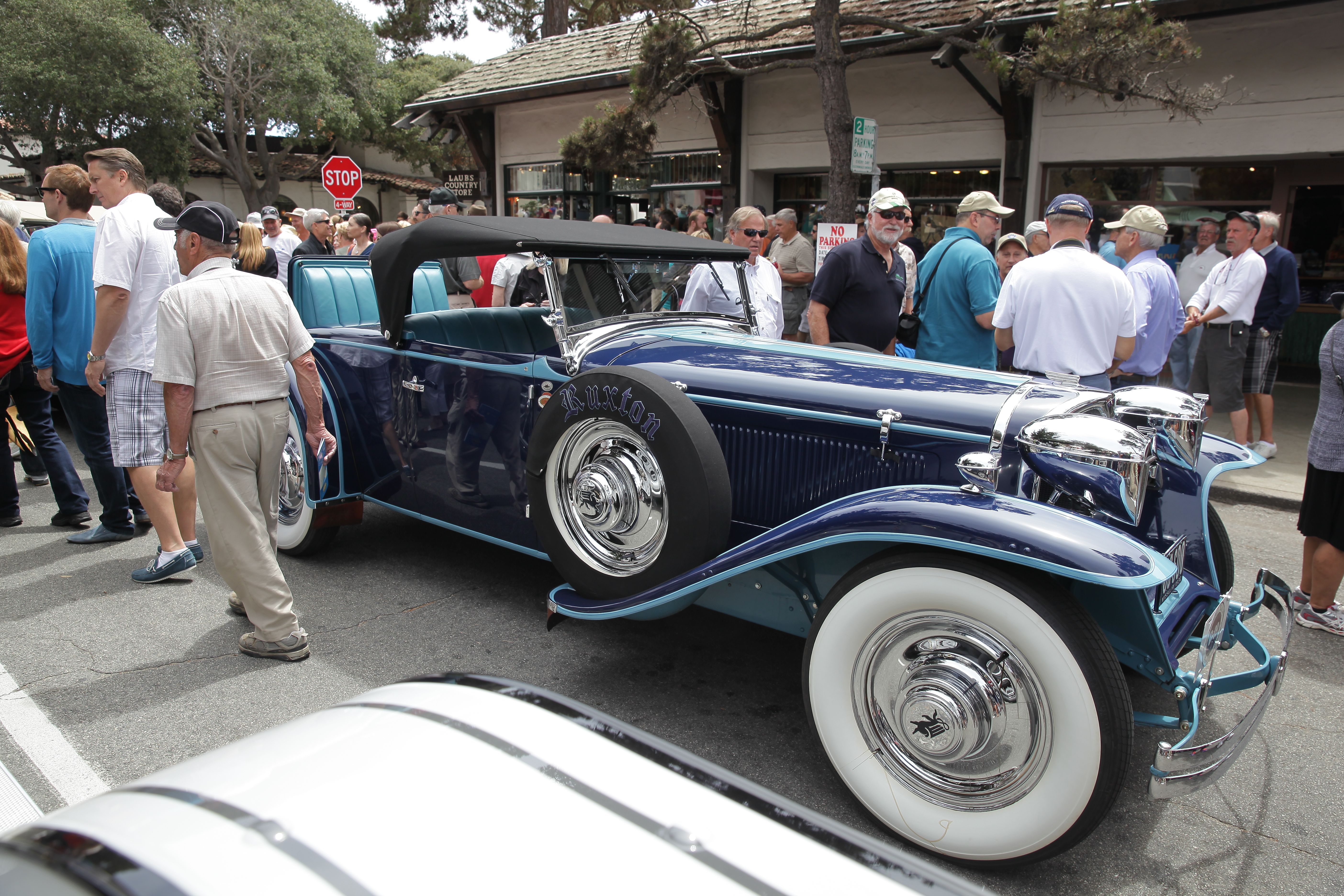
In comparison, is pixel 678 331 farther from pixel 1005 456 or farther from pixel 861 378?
pixel 1005 456

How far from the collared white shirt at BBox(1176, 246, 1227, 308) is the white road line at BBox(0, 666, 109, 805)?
29.0ft

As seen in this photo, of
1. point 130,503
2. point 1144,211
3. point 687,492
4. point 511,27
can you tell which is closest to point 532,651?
point 687,492

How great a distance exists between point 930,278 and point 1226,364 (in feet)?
11.1

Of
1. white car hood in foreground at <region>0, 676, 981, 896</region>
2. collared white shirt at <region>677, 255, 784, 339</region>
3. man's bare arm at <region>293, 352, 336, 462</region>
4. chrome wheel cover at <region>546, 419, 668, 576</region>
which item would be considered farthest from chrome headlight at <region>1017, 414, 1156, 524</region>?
man's bare arm at <region>293, 352, 336, 462</region>

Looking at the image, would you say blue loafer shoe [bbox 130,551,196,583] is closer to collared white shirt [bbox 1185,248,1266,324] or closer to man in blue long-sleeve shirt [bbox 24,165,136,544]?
man in blue long-sleeve shirt [bbox 24,165,136,544]

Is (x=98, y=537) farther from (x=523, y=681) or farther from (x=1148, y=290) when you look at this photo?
(x=1148, y=290)

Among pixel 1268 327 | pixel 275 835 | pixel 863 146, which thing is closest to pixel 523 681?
pixel 275 835

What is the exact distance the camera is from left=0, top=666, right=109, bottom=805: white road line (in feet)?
8.45

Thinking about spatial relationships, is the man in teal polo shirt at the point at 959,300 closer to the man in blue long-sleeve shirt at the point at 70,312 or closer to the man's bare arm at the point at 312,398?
the man's bare arm at the point at 312,398

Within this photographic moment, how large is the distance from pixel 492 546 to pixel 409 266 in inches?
Answer: 68.6

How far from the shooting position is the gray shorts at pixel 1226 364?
22.0 feet

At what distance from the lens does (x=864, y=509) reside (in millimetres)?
2332

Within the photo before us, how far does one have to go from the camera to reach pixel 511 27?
26109 millimetres

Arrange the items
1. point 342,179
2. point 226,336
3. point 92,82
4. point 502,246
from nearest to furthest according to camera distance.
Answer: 1. point 226,336
2. point 502,246
3. point 342,179
4. point 92,82
